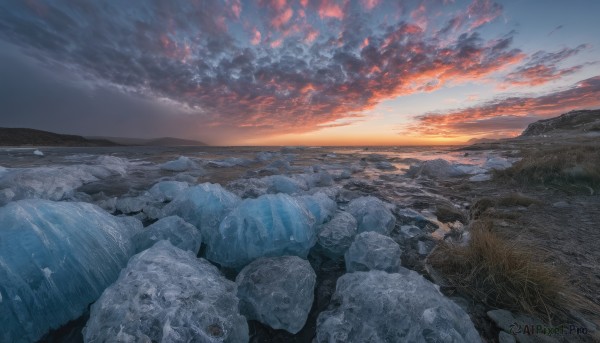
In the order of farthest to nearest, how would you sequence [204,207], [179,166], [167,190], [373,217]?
[179,166]
[167,190]
[373,217]
[204,207]

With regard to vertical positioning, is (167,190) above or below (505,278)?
above

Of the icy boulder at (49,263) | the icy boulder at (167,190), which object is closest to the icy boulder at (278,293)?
the icy boulder at (49,263)

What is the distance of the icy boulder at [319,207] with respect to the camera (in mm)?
3510

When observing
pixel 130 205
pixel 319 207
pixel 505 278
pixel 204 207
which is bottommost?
pixel 505 278

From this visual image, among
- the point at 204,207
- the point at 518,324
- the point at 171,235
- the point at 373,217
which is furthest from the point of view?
the point at 373,217

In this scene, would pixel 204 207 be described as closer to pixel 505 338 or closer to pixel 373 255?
pixel 373 255

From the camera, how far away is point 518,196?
481cm

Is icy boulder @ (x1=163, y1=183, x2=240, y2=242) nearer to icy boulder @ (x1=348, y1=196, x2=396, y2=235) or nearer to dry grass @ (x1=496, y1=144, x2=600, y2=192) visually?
icy boulder @ (x1=348, y1=196, x2=396, y2=235)

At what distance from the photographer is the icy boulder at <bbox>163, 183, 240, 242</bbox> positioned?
3.11 m

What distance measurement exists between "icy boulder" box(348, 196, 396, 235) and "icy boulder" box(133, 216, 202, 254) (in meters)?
2.17

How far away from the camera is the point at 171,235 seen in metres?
2.61

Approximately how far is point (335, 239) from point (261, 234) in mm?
910

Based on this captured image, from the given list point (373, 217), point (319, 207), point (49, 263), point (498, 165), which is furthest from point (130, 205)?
point (498, 165)

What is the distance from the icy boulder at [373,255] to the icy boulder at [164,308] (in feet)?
4.11
